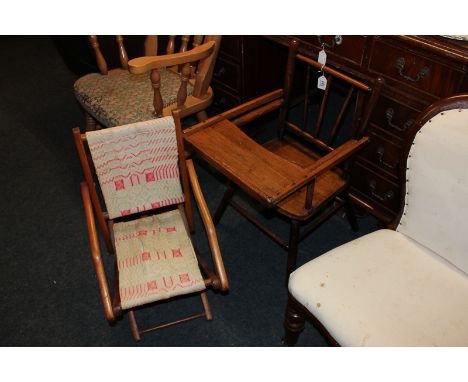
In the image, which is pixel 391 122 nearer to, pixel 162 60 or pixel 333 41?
pixel 333 41

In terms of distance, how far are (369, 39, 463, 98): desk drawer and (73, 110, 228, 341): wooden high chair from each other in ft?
2.98

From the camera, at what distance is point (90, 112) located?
7.85 ft

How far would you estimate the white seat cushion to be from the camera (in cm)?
141

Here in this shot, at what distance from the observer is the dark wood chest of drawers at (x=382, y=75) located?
5.55 ft

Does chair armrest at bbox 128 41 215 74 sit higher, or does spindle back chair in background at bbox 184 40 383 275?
chair armrest at bbox 128 41 215 74

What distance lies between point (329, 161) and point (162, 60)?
89 cm

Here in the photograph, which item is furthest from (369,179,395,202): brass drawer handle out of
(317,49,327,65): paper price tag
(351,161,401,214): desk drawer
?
(317,49,327,65): paper price tag

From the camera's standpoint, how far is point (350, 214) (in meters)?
2.34

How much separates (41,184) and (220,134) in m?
1.48

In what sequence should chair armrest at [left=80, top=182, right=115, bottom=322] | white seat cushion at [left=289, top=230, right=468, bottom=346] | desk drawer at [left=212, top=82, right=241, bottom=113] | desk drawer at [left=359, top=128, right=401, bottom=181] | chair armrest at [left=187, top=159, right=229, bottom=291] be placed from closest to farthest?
white seat cushion at [left=289, top=230, right=468, bottom=346] → chair armrest at [left=80, top=182, right=115, bottom=322] → chair armrest at [left=187, top=159, right=229, bottom=291] → desk drawer at [left=359, top=128, right=401, bottom=181] → desk drawer at [left=212, top=82, right=241, bottom=113]

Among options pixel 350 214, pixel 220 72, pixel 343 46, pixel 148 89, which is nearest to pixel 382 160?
pixel 350 214

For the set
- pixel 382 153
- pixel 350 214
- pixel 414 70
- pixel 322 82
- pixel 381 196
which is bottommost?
pixel 350 214

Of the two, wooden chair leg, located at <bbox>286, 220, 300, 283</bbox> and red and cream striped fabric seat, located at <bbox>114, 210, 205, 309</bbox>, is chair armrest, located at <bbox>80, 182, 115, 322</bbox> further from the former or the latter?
wooden chair leg, located at <bbox>286, 220, 300, 283</bbox>

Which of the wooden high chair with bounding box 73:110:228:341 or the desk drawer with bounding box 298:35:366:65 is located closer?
the wooden high chair with bounding box 73:110:228:341
